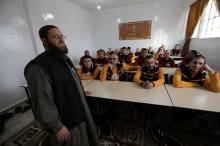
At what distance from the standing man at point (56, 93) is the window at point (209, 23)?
162 inches

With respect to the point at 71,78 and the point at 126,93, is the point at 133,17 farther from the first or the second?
the point at 71,78

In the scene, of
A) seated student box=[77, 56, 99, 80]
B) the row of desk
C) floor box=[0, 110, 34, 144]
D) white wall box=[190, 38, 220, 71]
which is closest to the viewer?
the row of desk

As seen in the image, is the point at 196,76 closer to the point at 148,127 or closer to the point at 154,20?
the point at 148,127

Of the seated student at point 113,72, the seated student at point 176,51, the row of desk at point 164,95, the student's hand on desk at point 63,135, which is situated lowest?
the student's hand on desk at point 63,135

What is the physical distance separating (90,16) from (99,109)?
17.1ft

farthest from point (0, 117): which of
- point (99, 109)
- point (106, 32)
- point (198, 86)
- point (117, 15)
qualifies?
point (117, 15)

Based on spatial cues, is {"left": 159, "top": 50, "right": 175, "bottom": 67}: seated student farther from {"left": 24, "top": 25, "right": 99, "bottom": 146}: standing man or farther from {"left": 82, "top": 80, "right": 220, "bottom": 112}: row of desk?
{"left": 24, "top": 25, "right": 99, "bottom": 146}: standing man

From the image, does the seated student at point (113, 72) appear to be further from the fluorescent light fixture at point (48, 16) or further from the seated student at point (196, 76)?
the fluorescent light fixture at point (48, 16)

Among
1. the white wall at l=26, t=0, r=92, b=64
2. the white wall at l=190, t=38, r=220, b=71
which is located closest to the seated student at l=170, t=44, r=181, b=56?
the white wall at l=190, t=38, r=220, b=71

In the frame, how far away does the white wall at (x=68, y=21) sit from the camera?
3113mm

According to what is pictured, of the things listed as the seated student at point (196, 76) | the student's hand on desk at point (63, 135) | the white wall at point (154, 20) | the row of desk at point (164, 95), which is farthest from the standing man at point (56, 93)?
the white wall at point (154, 20)

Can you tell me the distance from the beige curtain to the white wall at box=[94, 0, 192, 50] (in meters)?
0.26

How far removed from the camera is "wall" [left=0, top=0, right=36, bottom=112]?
97.0 inches

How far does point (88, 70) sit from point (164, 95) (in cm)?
147
